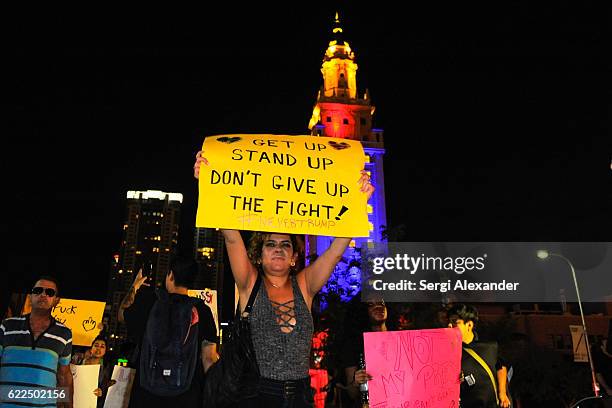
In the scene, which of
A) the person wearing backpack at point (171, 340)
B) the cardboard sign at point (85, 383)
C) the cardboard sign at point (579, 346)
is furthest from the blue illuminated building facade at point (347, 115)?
the person wearing backpack at point (171, 340)

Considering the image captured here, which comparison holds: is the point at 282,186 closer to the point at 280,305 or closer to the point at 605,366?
the point at 280,305

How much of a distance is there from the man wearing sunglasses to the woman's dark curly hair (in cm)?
234

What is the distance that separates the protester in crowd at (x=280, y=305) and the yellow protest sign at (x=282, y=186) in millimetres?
136

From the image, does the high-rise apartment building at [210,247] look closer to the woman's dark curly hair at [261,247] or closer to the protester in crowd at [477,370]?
the protester in crowd at [477,370]

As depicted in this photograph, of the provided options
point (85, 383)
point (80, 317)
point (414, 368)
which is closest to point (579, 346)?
point (414, 368)

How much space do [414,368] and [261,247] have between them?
2406 millimetres

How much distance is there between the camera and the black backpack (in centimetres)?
444

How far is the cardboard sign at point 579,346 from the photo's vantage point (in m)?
16.5

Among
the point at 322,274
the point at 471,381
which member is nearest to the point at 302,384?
the point at 322,274

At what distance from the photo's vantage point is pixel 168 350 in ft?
14.9

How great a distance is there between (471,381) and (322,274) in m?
2.84

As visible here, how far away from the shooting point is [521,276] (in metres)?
28.7

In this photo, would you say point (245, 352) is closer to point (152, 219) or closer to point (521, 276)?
point (521, 276)

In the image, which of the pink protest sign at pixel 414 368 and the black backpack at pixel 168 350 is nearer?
the black backpack at pixel 168 350
